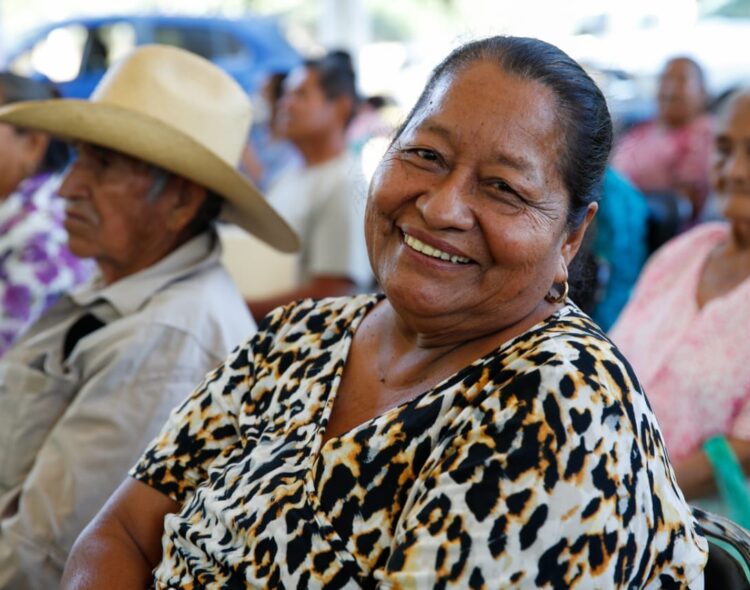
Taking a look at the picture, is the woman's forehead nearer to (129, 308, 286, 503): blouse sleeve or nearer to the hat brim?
(129, 308, 286, 503): blouse sleeve

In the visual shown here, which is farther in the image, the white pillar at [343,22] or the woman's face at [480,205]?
the white pillar at [343,22]

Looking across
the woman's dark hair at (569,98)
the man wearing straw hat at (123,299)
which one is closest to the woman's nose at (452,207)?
the woman's dark hair at (569,98)

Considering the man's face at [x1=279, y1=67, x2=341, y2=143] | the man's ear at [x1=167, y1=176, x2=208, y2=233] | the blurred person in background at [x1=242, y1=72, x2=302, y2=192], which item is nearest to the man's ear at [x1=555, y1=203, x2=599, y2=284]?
the man's ear at [x1=167, y1=176, x2=208, y2=233]

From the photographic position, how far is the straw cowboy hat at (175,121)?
2225 millimetres

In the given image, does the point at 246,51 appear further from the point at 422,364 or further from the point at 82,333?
the point at 422,364

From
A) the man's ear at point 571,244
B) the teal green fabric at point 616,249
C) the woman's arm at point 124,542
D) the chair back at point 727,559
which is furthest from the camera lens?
the teal green fabric at point 616,249

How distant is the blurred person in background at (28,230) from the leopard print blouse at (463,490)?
1.49 metres

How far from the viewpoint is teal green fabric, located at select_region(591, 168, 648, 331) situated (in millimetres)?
3361

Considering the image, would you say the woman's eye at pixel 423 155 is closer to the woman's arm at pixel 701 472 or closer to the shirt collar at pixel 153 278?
the shirt collar at pixel 153 278

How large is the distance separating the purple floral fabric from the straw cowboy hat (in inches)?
24.7

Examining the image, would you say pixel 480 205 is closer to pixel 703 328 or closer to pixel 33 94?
pixel 703 328

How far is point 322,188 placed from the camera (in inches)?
171

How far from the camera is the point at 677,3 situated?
1019cm

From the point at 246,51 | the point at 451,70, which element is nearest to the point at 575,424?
the point at 451,70
